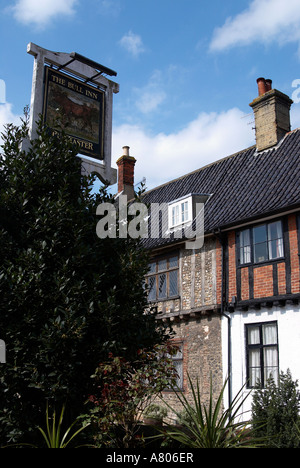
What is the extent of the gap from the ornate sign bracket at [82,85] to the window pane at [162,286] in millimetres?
9624

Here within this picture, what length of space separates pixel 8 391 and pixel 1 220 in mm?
2497

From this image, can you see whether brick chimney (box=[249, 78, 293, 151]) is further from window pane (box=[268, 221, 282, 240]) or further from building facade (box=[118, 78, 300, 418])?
window pane (box=[268, 221, 282, 240])

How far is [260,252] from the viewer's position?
48.4 ft

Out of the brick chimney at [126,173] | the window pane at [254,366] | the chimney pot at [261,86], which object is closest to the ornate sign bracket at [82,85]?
the window pane at [254,366]

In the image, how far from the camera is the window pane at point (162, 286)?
1802cm

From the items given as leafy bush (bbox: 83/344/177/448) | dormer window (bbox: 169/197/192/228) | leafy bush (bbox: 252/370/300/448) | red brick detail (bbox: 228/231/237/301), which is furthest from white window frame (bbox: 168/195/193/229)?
leafy bush (bbox: 83/344/177/448)

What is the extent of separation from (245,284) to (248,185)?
409cm

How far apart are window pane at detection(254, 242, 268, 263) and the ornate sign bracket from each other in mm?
7180

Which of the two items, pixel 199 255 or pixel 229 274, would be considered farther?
pixel 199 255

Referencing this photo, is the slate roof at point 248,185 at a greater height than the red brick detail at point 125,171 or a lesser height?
lesser

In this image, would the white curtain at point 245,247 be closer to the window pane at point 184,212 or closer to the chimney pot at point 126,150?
the window pane at point 184,212
